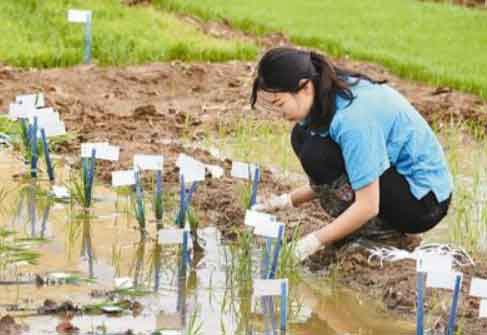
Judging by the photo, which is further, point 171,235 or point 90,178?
point 90,178

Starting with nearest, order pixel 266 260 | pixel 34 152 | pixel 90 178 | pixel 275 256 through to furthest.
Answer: pixel 275 256 < pixel 266 260 < pixel 90 178 < pixel 34 152

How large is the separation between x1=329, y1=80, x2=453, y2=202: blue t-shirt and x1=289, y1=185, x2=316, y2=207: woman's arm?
0.44m

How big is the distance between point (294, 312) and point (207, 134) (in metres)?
2.95

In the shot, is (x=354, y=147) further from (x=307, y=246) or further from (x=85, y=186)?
(x=85, y=186)

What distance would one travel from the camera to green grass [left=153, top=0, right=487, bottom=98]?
978 centimetres

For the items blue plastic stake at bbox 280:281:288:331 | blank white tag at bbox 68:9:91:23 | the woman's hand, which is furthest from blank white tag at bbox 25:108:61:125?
blank white tag at bbox 68:9:91:23

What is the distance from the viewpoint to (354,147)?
525 cm

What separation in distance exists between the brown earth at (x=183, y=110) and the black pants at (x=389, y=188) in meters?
0.19

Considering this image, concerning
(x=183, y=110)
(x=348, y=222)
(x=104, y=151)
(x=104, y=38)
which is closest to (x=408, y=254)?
(x=348, y=222)

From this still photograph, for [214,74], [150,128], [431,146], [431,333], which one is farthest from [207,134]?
[431,333]

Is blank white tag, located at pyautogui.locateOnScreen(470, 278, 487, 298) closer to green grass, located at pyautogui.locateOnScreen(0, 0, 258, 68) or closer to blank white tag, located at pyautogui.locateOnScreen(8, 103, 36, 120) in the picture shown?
blank white tag, located at pyautogui.locateOnScreen(8, 103, 36, 120)

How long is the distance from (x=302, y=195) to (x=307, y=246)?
1.74 ft

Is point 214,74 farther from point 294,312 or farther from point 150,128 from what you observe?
point 294,312

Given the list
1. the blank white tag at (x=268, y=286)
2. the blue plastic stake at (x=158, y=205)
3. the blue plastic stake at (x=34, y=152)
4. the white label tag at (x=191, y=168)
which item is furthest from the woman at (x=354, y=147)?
the blue plastic stake at (x=34, y=152)
